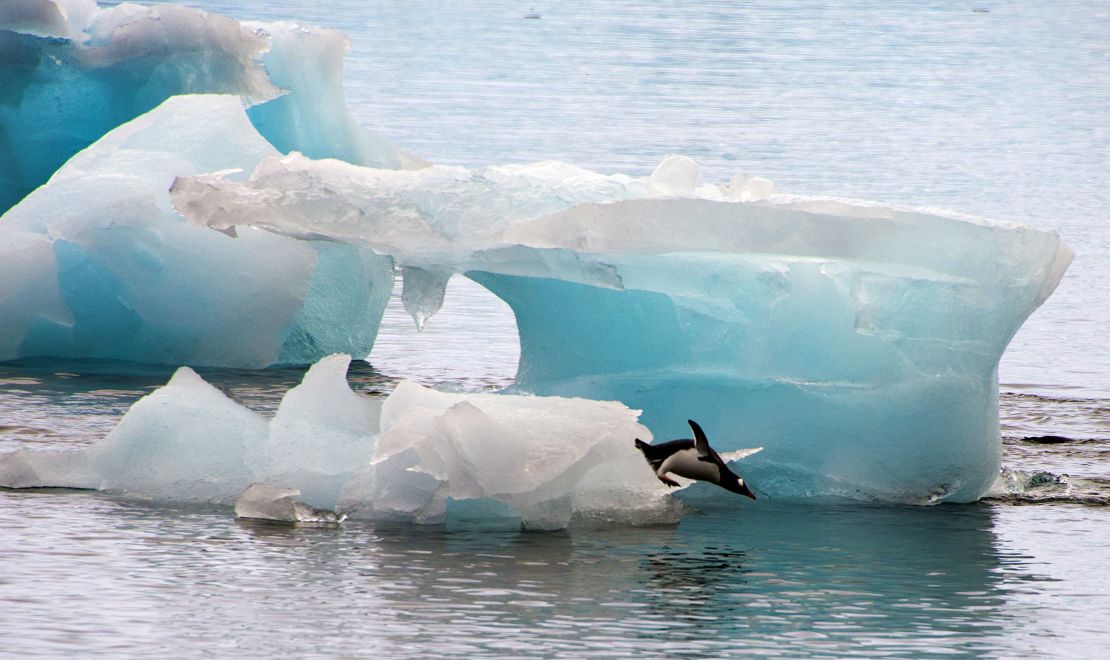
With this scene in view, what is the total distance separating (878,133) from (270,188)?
21.0m

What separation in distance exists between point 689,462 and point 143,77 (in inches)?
295

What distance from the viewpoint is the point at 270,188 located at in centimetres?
905

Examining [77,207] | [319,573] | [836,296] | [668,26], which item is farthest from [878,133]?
[668,26]

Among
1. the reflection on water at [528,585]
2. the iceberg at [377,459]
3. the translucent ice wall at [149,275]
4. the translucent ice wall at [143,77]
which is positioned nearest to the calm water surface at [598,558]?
the reflection on water at [528,585]

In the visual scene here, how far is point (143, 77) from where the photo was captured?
14.3 meters

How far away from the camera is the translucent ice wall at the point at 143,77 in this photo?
13.6 m

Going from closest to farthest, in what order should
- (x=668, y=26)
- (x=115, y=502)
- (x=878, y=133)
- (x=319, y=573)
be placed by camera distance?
(x=319, y=573) → (x=115, y=502) → (x=878, y=133) → (x=668, y=26)

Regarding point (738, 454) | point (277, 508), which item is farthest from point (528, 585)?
point (738, 454)

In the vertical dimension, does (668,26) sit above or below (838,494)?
above

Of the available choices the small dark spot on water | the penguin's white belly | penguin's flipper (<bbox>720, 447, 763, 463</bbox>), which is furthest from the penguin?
the small dark spot on water

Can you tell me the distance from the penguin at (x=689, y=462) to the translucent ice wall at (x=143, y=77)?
5899 millimetres

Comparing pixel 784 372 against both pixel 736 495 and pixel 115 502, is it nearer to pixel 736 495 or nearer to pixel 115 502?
pixel 736 495

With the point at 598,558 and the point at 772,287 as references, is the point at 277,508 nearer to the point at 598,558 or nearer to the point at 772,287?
the point at 598,558

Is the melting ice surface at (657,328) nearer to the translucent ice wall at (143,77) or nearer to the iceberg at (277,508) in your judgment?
Result: the iceberg at (277,508)
